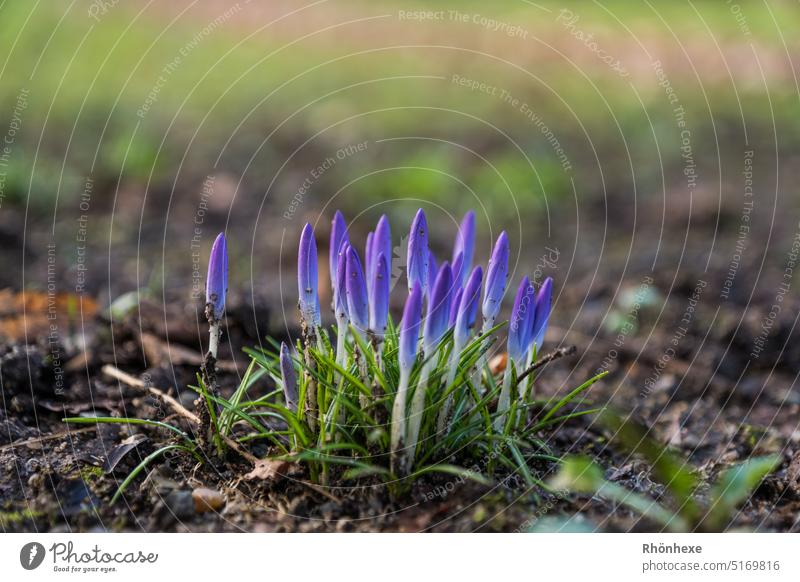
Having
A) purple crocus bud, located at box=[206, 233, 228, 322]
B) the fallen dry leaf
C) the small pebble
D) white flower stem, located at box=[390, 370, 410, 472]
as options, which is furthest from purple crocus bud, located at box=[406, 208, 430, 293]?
the small pebble

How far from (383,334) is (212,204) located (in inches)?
206

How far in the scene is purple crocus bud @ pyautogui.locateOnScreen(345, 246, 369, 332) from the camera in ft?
9.44

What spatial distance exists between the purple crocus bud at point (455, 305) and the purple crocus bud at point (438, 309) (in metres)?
0.02

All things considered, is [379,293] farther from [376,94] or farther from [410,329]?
[376,94]

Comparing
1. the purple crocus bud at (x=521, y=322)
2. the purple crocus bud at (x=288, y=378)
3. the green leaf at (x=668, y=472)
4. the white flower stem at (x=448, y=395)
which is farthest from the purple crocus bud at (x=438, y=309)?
the green leaf at (x=668, y=472)

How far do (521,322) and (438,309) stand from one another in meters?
0.42

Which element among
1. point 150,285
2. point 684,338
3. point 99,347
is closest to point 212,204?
point 150,285

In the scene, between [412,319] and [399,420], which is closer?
[412,319]

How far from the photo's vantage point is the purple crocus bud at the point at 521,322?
306cm

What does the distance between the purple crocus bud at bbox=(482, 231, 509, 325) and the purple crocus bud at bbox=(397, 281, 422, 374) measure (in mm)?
342

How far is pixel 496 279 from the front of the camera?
3.14m

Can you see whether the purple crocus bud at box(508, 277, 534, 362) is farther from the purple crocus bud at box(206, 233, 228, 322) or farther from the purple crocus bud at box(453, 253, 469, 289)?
the purple crocus bud at box(206, 233, 228, 322)

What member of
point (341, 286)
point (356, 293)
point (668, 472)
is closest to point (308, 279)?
point (341, 286)
